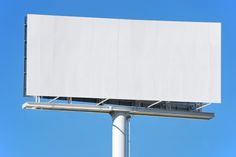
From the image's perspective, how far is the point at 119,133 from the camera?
62844 millimetres

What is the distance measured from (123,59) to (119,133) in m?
4.48

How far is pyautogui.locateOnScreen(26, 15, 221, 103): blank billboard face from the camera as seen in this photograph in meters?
61.9

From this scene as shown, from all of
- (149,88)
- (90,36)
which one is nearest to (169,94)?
(149,88)

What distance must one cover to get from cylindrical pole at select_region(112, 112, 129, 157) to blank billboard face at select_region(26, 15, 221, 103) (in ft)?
4.53

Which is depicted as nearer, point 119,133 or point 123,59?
point 123,59

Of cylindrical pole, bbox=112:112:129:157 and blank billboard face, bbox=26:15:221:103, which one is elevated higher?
blank billboard face, bbox=26:15:221:103

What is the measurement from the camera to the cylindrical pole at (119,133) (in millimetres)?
62562

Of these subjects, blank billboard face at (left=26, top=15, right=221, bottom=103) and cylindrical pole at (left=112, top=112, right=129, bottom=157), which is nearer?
blank billboard face at (left=26, top=15, right=221, bottom=103)

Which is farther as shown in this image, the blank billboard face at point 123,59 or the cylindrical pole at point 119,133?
the cylindrical pole at point 119,133

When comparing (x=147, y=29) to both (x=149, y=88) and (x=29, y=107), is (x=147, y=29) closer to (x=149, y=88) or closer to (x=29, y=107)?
(x=149, y=88)

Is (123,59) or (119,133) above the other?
(123,59)

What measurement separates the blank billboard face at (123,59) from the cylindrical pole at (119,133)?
138cm

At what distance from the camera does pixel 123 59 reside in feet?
206

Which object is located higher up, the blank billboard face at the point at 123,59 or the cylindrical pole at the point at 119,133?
the blank billboard face at the point at 123,59
